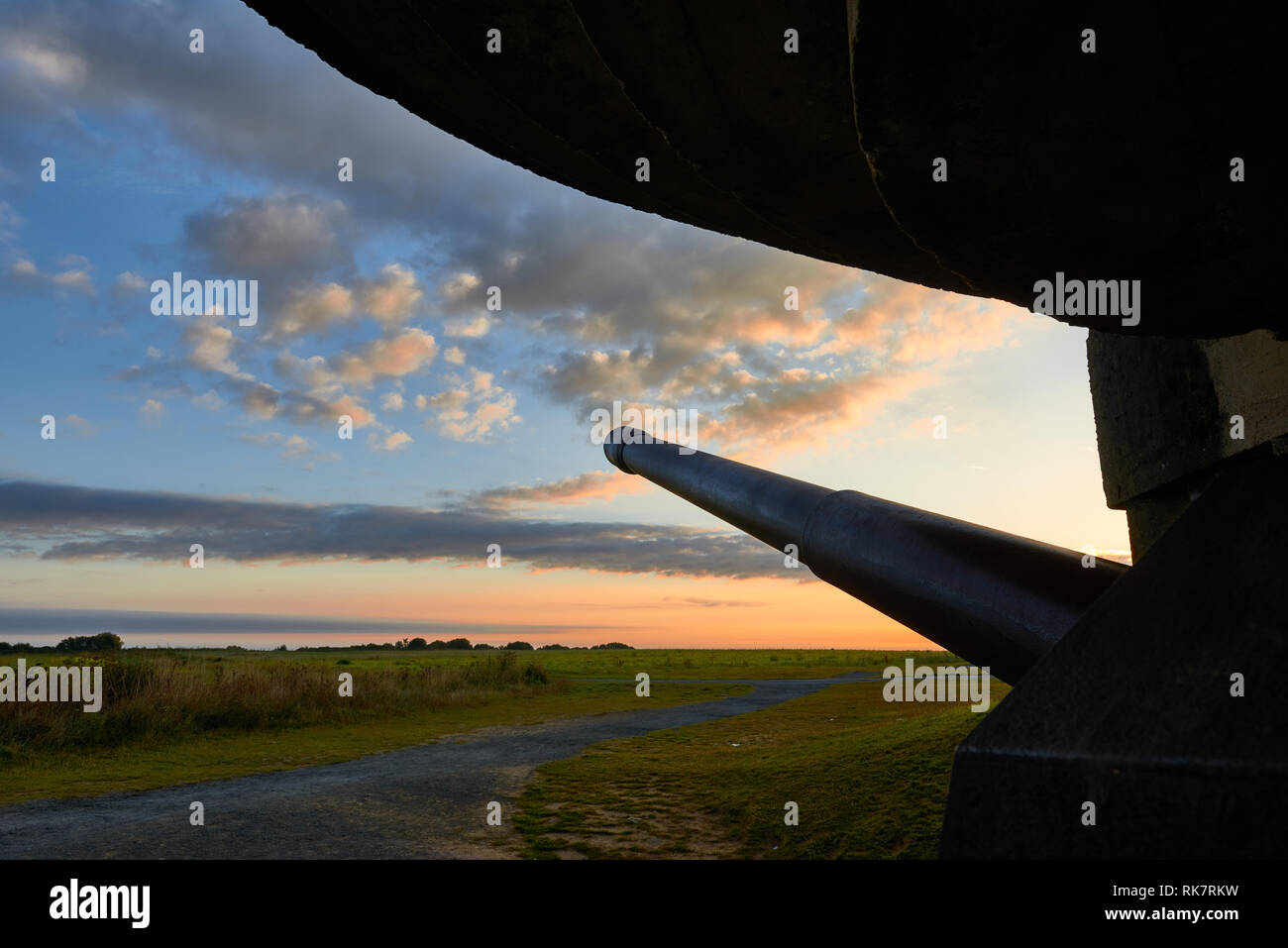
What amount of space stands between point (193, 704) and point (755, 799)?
924 cm

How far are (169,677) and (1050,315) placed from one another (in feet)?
43.1

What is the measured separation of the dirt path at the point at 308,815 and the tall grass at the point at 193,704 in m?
3.88

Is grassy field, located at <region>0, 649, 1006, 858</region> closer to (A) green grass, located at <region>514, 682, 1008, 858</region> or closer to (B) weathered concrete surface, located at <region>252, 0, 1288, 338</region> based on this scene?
(A) green grass, located at <region>514, 682, 1008, 858</region>

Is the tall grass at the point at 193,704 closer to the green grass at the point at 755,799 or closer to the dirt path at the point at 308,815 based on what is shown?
the dirt path at the point at 308,815

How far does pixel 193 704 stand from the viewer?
11242 mm

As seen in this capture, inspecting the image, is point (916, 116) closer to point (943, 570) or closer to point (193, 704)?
point (943, 570)

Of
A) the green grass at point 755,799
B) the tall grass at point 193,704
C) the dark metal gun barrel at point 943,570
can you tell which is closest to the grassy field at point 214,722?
the tall grass at point 193,704

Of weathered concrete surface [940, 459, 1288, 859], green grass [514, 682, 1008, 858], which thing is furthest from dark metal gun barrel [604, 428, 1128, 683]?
green grass [514, 682, 1008, 858]

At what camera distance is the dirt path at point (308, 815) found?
4508mm

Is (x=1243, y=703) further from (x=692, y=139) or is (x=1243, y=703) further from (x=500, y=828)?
(x=500, y=828)

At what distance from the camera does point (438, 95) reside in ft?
5.22

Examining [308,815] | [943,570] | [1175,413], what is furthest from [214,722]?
[1175,413]

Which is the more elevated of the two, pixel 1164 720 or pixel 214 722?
pixel 1164 720
